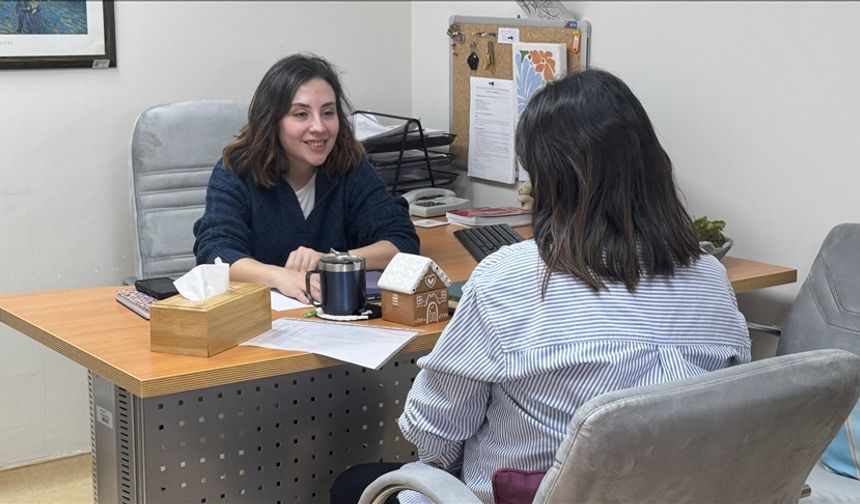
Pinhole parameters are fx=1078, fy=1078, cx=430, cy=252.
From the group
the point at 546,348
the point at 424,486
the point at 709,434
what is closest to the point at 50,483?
the point at 424,486

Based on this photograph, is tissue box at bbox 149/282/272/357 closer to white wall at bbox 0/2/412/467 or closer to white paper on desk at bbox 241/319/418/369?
white paper on desk at bbox 241/319/418/369

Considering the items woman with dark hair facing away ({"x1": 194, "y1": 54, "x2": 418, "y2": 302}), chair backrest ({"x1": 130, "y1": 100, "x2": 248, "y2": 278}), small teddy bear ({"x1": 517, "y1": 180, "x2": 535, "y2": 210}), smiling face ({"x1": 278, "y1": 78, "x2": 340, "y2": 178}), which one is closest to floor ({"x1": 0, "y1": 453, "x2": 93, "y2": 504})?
chair backrest ({"x1": 130, "y1": 100, "x2": 248, "y2": 278})

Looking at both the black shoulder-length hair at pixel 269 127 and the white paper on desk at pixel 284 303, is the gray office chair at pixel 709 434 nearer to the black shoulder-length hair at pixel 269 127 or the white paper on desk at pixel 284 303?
the white paper on desk at pixel 284 303

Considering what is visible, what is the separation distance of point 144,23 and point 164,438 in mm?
1666

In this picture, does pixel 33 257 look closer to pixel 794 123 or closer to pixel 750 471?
pixel 794 123

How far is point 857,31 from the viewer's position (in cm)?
249

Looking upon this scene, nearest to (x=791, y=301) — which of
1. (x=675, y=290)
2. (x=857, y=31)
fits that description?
(x=857, y=31)

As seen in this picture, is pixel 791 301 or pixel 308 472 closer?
pixel 308 472

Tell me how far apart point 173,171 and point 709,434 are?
2120mm

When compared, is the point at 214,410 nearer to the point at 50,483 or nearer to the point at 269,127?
the point at 269,127

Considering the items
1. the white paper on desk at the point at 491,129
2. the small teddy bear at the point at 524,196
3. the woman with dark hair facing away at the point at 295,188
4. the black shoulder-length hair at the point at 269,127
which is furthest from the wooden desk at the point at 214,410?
the white paper on desk at the point at 491,129

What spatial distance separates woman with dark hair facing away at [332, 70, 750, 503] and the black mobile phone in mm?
740

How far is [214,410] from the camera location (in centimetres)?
205

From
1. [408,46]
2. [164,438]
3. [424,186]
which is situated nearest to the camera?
[164,438]
